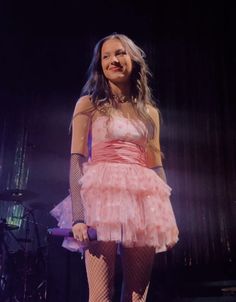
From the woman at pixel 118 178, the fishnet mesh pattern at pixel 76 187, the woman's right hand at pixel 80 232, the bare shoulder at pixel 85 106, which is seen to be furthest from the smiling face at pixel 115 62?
the woman's right hand at pixel 80 232

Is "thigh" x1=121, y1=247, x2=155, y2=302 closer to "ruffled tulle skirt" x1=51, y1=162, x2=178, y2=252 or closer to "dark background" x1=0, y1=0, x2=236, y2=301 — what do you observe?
"ruffled tulle skirt" x1=51, y1=162, x2=178, y2=252

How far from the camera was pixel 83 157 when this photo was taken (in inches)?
54.7

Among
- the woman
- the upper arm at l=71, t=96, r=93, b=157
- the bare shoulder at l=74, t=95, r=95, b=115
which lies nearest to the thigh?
the woman

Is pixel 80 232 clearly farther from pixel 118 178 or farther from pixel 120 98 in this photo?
pixel 120 98

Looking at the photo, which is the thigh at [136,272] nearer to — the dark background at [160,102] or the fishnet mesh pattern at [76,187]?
the fishnet mesh pattern at [76,187]

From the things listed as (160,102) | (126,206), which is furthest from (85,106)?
(160,102)

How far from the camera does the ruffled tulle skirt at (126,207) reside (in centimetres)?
120

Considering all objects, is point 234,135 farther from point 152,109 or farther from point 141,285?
point 141,285

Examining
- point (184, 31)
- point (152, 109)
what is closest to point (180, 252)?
point (184, 31)

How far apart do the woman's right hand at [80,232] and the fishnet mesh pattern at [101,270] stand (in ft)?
0.19

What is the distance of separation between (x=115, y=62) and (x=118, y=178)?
0.51 metres

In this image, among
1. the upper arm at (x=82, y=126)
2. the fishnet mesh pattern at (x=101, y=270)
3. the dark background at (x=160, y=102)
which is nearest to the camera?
the fishnet mesh pattern at (x=101, y=270)

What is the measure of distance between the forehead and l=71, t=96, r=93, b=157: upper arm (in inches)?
9.3

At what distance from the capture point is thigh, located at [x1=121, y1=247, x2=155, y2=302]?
1.26m
